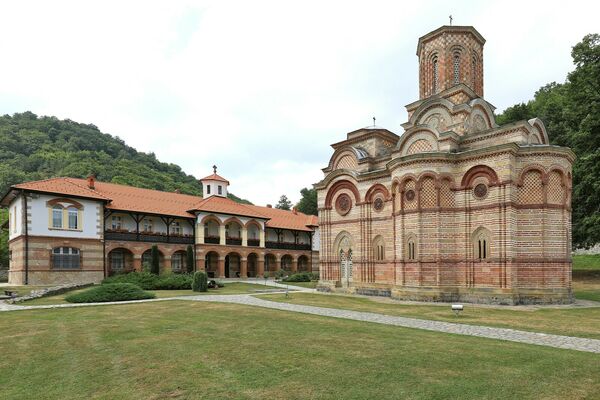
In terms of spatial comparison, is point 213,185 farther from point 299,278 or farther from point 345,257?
point 345,257

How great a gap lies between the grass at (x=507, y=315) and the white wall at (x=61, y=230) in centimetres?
1812

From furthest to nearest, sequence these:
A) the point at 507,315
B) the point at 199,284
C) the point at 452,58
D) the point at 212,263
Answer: the point at 212,263, the point at 199,284, the point at 452,58, the point at 507,315

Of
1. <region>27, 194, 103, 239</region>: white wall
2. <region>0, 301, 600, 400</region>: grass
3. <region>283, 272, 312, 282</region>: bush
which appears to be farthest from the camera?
<region>283, 272, 312, 282</region>: bush

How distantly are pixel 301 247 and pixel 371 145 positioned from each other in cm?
2232

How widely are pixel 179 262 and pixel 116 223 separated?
6819 millimetres

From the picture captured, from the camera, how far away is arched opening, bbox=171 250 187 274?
35344mm

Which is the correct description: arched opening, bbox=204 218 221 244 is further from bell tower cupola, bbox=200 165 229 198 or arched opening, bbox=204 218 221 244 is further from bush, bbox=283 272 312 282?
bush, bbox=283 272 312 282

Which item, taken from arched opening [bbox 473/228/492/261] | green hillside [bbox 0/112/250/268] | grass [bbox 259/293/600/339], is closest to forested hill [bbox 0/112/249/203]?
green hillside [bbox 0/112/250/268]

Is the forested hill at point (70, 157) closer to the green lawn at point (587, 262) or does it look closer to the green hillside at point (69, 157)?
the green hillside at point (69, 157)

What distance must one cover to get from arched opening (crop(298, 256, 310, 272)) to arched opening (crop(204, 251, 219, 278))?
10840 millimetres

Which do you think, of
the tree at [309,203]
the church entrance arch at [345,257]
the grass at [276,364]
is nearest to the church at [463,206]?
the church entrance arch at [345,257]

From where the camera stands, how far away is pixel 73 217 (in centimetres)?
2806

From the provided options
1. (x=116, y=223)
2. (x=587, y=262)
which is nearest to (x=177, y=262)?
(x=116, y=223)

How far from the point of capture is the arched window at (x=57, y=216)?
27.1 m
